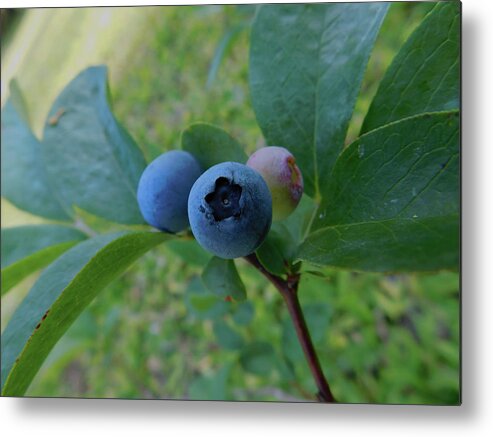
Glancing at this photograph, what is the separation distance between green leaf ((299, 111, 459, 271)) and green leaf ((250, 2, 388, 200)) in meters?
0.10

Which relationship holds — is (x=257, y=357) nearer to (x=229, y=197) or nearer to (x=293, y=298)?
(x=293, y=298)

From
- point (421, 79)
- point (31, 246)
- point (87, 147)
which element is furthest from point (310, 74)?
point (31, 246)

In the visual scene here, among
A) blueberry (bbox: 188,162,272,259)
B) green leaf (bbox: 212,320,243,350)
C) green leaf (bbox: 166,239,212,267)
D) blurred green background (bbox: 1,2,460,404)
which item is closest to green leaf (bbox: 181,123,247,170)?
blueberry (bbox: 188,162,272,259)

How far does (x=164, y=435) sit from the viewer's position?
1.23 m

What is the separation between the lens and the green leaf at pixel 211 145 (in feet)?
2.35

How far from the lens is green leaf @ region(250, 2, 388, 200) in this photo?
0.77m

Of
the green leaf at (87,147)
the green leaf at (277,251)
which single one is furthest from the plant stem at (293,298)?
the green leaf at (87,147)

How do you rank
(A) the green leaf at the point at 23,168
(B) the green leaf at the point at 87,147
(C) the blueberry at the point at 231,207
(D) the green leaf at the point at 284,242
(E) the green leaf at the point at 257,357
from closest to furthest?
(C) the blueberry at the point at 231,207, (D) the green leaf at the point at 284,242, (B) the green leaf at the point at 87,147, (A) the green leaf at the point at 23,168, (E) the green leaf at the point at 257,357

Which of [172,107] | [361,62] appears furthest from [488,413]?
[172,107]

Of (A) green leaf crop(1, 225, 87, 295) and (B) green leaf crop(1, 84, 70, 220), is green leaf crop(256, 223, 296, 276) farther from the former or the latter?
(B) green leaf crop(1, 84, 70, 220)

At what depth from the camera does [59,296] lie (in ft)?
2.29

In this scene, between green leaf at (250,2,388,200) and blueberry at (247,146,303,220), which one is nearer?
blueberry at (247,146,303,220)

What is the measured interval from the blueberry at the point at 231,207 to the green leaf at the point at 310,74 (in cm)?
20

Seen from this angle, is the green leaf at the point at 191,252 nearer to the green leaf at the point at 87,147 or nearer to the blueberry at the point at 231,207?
the green leaf at the point at 87,147
